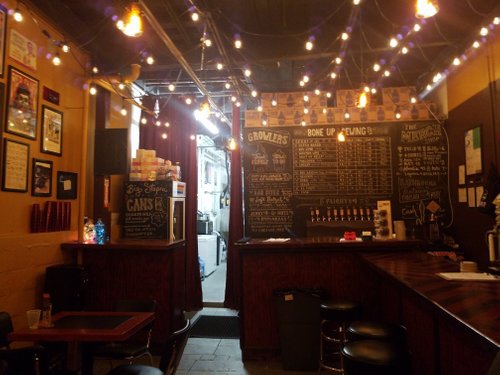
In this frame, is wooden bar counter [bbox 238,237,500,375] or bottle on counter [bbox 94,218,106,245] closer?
wooden bar counter [bbox 238,237,500,375]

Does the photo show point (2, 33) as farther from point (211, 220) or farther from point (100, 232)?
point (211, 220)

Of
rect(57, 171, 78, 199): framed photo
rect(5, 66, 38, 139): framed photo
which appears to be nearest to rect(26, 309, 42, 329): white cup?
rect(5, 66, 38, 139): framed photo

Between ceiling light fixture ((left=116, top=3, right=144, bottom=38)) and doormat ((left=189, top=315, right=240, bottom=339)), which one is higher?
ceiling light fixture ((left=116, top=3, right=144, bottom=38))

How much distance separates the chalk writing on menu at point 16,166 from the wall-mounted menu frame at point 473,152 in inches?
211

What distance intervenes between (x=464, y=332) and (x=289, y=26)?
4.05 metres

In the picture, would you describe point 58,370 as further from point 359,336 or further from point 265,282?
point 359,336

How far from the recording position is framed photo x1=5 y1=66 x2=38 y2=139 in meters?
3.53

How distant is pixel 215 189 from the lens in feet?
42.8

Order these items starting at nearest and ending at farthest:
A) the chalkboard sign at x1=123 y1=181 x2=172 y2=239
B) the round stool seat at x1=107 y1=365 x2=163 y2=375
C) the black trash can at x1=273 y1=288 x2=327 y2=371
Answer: the round stool seat at x1=107 y1=365 x2=163 y2=375
the black trash can at x1=273 y1=288 x2=327 y2=371
the chalkboard sign at x1=123 y1=181 x2=172 y2=239

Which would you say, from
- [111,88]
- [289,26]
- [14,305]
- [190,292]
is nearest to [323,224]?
[190,292]

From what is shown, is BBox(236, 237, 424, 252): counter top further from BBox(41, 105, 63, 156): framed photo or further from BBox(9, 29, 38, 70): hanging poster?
BBox(9, 29, 38, 70): hanging poster

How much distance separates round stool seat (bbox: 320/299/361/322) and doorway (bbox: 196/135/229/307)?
11.1 feet

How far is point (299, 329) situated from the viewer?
12.0 feet

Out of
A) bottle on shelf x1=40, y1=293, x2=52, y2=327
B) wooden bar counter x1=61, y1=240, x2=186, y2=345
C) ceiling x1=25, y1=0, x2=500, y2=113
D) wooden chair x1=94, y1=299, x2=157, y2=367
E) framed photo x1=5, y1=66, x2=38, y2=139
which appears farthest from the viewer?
wooden bar counter x1=61, y1=240, x2=186, y2=345
